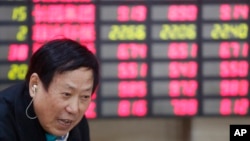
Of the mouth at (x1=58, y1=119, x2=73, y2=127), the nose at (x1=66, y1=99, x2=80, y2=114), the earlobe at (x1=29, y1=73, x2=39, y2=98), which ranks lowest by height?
the mouth at (x1=58, y1=119, x2=73, y2=127)

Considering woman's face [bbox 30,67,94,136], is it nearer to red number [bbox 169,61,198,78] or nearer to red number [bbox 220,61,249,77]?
red number [bbox 169,61,198,78]

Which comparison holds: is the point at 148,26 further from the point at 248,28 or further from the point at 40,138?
the point at 40,138

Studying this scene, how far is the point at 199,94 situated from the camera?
7.72ft

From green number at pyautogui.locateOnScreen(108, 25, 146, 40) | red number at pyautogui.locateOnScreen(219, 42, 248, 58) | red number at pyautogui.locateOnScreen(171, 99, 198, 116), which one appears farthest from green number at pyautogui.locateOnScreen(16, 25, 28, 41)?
red number at pyautogui.locateOnScreen(219, 42, 248, 58)

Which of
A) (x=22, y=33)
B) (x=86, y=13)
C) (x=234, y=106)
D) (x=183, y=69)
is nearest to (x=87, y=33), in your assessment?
(x=86, y=13)

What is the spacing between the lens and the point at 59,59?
2.66 feet

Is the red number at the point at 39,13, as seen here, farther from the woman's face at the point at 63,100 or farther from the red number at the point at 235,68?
the woman's face at the point at 63,100

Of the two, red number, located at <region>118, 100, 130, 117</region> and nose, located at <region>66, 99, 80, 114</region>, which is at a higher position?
nose, located at <region>66, 99, 80, 114</region>

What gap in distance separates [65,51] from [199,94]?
1.63 meters

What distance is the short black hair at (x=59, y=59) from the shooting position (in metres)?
0.81

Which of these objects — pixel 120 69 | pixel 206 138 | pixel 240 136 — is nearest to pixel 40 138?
pixel 240 136

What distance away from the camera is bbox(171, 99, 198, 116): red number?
7.70 ft

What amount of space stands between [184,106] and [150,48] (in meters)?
0.38

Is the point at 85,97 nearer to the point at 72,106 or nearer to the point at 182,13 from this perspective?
the point at 72,106
